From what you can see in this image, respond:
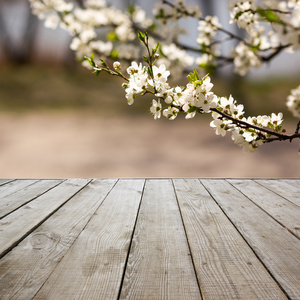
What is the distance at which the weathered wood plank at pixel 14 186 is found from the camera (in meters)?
2.06

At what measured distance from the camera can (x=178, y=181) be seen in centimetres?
237

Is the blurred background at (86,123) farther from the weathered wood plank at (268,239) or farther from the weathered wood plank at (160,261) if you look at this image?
the weathered wood plank at (160,261)

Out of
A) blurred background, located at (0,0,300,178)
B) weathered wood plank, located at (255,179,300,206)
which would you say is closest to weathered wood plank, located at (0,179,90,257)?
blurred background, located at (0,0,300,178)

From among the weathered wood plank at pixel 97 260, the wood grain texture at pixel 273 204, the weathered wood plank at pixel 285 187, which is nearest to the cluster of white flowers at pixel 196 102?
the weathered wood plank at pixel 97 260

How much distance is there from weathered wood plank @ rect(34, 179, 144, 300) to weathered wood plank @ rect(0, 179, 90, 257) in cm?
21

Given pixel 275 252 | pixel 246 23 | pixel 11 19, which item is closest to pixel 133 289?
pixel 275 252

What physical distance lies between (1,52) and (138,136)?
4.06 feet

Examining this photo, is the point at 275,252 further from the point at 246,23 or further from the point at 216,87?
the point at 216,87

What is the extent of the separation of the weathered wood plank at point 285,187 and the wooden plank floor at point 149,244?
0.07 feet

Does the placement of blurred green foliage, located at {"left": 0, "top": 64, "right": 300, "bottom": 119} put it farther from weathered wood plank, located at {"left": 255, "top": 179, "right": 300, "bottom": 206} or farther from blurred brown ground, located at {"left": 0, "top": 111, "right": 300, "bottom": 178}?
weathered wood plank, located at {"left": 255, "top": 179, "right": 300, "bottom": 206}

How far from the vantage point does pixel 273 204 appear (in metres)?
1.78

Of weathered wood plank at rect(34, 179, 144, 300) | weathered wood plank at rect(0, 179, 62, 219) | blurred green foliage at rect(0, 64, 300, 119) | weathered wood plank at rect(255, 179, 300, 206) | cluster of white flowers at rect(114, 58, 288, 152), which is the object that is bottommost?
weathered wood plank at rect(34, 179, 144, 300)

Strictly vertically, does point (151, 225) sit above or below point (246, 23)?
below

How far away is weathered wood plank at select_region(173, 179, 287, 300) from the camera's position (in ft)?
2.91
